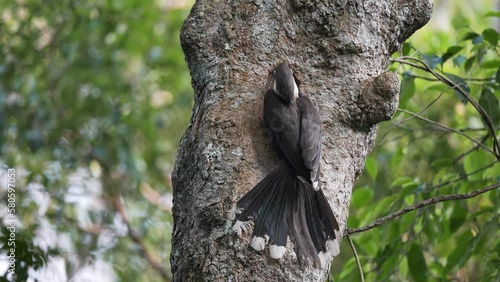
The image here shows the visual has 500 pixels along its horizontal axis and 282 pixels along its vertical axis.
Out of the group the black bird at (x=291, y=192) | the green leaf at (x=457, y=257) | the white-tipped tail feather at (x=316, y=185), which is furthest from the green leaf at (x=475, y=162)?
the white-tipped tail feather at (x=316, y=185)

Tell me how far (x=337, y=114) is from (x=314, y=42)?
1.29 feet

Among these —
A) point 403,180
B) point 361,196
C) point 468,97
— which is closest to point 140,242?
point 361,196

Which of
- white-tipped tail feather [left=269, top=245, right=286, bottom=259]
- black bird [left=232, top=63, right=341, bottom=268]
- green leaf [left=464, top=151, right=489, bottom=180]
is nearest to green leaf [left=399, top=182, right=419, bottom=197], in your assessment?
green leaf [left=464, top=151, right=489, bottom=180]

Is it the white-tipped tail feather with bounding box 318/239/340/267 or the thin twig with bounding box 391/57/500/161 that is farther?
the thin twig with bounding box 391/57/500/161

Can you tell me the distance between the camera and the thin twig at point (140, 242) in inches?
283

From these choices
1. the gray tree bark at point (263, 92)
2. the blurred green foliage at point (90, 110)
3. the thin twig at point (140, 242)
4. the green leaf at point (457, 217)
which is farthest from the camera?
the thin twig at point (140, 242)

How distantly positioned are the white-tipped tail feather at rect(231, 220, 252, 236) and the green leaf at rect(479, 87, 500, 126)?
1880mm

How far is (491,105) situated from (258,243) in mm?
1941

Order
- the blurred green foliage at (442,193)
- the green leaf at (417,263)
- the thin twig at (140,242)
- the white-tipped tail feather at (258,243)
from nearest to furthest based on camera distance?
the white-tipped tail feather at (258,243), the blurred green foliage at (442,193), the green leaf at (417,263), the thin twig at (140,242)

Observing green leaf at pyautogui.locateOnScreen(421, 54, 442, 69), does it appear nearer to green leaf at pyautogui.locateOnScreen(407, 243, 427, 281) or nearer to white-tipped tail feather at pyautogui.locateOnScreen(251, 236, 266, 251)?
green leaf at pyautogui.locateOnScreen(407, 243, 427, 281)

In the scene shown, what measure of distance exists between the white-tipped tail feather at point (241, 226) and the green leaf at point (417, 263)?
1675mm

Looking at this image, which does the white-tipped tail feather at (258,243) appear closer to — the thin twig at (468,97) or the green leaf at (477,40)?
the thin twig at (468,97)

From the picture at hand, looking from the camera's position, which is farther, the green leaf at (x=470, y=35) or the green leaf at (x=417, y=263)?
the green leaf at (x=417, y=263)

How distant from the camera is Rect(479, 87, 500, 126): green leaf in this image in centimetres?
397
